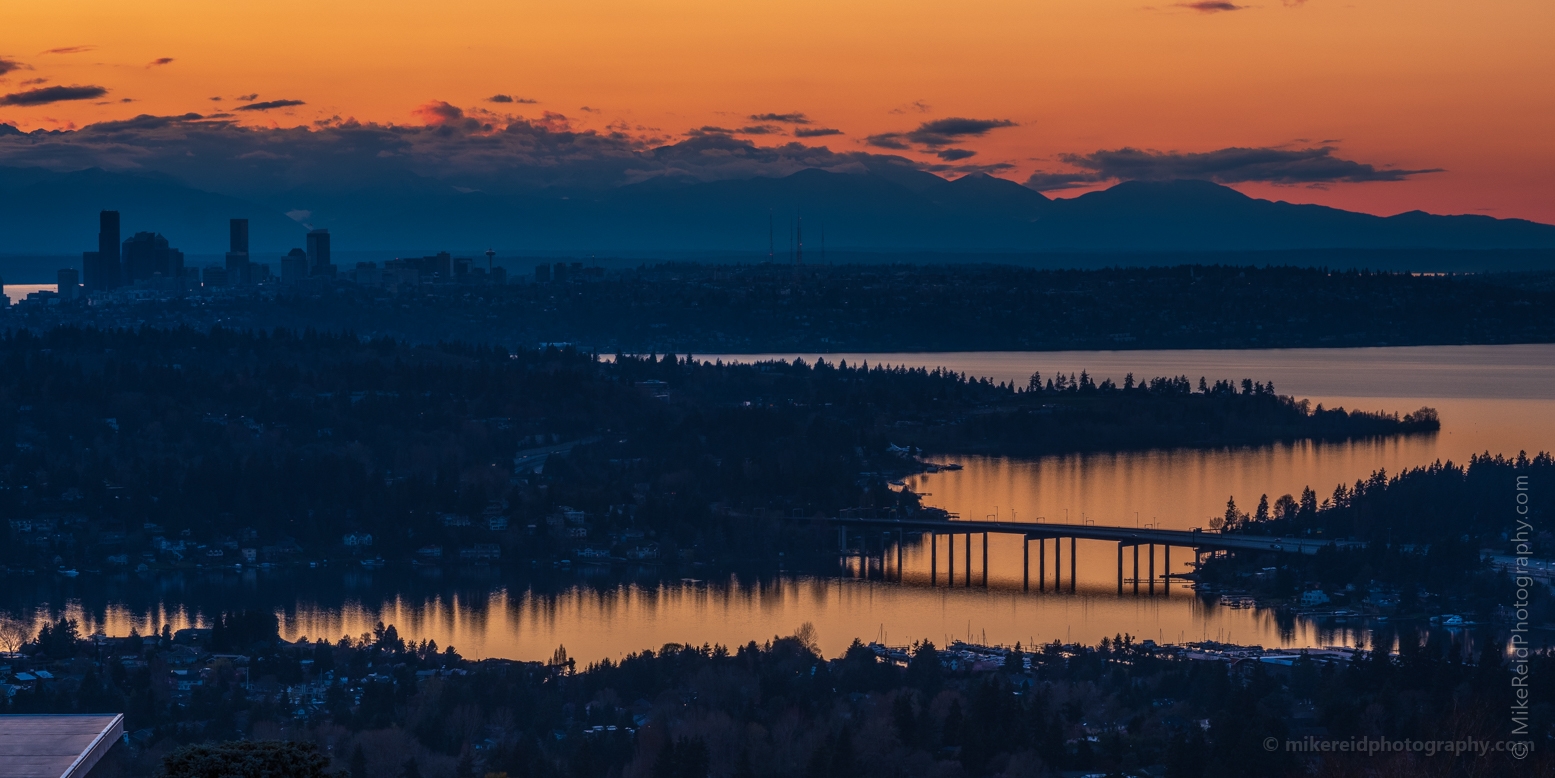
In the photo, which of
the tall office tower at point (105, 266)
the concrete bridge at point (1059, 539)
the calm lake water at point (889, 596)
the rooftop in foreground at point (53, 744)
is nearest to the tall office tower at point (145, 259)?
the tall office tower at point (105, 266)

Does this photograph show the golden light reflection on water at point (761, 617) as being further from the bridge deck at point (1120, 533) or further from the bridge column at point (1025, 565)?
the bridge deck at point (1120, 533)

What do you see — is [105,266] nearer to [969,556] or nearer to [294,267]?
[294,267]

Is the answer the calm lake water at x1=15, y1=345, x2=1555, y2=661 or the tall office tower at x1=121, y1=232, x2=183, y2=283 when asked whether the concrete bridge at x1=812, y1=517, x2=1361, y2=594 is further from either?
the tall office tower at x1=121, y1=232, x2=183, y2=283

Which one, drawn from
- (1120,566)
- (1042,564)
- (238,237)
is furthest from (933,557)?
(238,237)

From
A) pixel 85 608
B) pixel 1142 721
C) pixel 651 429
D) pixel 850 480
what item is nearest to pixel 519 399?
pixel 651 429

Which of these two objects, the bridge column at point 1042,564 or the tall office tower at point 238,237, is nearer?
the bridge column at point 1042,564

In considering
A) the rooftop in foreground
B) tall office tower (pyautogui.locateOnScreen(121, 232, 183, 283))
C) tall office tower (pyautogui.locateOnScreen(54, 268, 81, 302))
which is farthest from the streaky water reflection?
tall office tower (pyautogui.locateOnScreen(121, 232, 183, 283))

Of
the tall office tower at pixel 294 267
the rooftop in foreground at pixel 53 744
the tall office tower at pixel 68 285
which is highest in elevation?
the tall office tower at pixel 294 267
